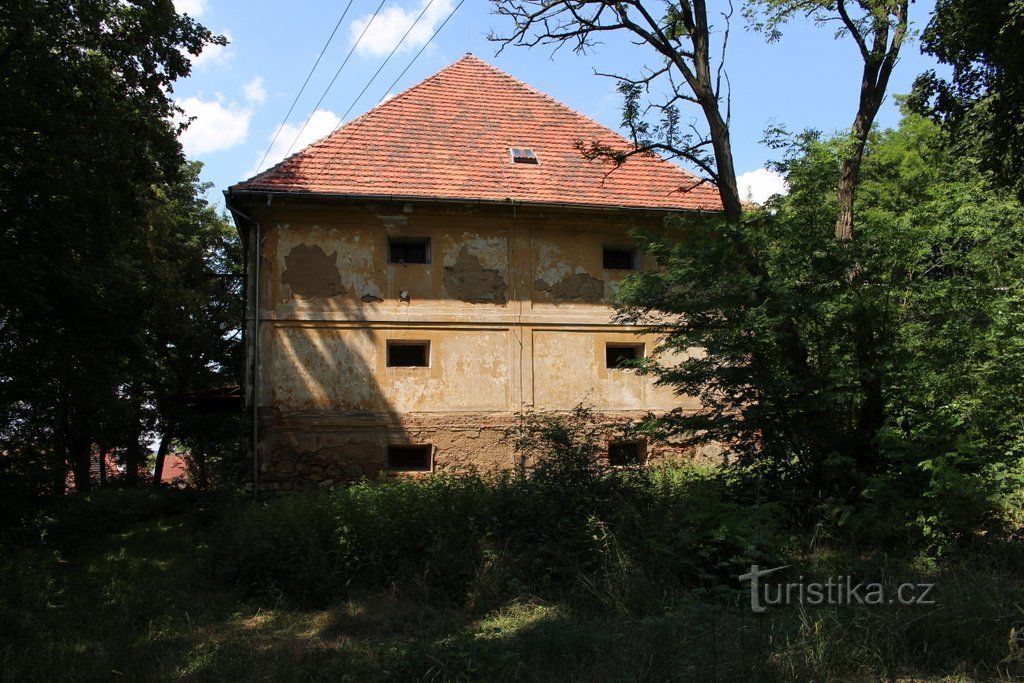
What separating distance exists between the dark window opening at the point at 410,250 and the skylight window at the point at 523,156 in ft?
9.30

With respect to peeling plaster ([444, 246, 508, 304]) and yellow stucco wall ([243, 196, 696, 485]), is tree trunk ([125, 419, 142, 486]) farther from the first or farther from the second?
peeling plaster ([444, 246, 508, 304])

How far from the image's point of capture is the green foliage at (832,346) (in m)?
8.92

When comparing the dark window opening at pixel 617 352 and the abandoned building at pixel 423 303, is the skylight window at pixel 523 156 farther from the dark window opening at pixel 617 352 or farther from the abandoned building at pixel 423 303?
the dark window opening at pixel 617 352

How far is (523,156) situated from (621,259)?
121 inches

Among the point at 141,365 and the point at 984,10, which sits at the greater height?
the point at 984,10

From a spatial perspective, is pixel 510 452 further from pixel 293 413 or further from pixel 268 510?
pixel 268 510

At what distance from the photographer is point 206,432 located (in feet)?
87.7

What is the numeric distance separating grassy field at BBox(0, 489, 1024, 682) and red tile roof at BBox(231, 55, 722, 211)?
8.36 meters

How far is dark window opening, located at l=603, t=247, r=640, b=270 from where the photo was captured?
15.7 meters

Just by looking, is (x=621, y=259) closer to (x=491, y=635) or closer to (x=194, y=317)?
(x=491, y=635)

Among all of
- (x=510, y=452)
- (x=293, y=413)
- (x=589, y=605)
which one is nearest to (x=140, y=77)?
(x=293, y=413)

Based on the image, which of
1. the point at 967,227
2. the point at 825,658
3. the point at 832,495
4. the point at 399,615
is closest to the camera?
the point at 825,658

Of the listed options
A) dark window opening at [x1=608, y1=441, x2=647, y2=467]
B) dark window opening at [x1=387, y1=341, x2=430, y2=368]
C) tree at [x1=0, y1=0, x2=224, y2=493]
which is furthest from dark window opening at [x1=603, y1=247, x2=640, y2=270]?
tree at [x1=0, y1=0, x2=224, y2=493]

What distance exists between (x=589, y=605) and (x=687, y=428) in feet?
9.84
